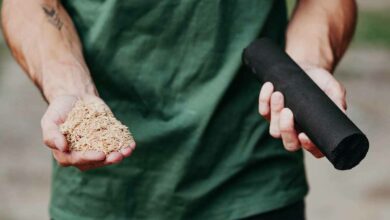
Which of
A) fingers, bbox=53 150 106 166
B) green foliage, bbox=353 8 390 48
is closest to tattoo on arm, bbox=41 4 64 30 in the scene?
fingers, bbox=53 150 106 166

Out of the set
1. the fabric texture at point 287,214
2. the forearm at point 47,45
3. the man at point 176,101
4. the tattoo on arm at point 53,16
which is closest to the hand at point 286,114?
the man at point 176,101

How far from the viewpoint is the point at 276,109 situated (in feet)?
8.18

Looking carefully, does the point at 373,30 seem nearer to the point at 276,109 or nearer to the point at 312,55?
the point at 312,55

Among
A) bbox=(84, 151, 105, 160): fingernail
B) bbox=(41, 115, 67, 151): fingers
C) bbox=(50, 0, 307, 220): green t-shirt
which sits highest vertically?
bbox=(41, 115, 67, 151): fingers

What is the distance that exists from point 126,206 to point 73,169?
17 centimetres

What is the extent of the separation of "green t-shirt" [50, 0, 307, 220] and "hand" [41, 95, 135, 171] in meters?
0.28

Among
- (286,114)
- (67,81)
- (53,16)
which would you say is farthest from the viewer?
(53,16)

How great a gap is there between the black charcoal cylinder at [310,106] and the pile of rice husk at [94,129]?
14.9 inches

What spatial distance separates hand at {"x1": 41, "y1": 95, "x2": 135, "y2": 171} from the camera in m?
2.38

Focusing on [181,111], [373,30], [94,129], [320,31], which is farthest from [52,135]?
[373,30]

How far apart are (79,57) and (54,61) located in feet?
0.21

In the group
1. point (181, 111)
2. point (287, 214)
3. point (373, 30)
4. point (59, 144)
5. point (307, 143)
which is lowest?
point (373, 30)

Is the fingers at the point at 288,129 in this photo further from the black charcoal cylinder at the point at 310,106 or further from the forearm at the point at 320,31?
the forearm at the point at 320,31

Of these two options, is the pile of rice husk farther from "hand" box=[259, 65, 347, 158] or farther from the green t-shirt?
"hand" box=[259, 65, 347, 158]
